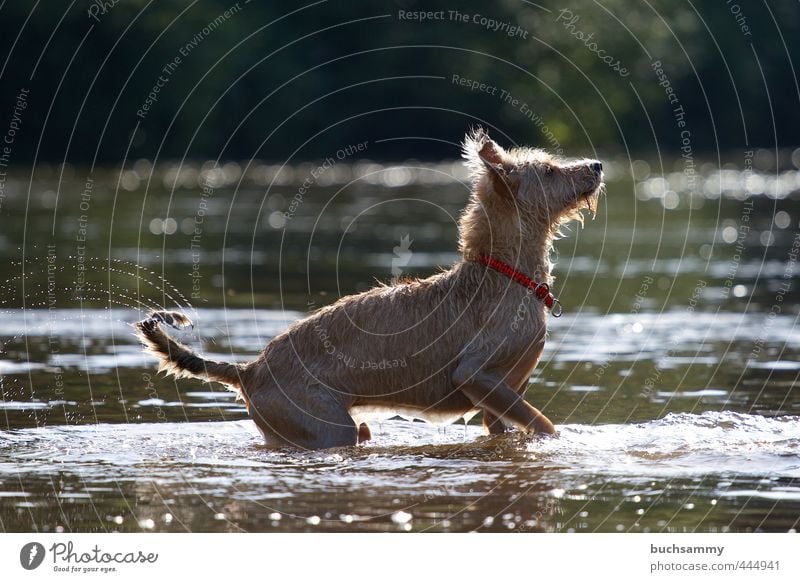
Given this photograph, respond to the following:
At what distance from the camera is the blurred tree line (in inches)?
3073

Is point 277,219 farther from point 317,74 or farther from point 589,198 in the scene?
point 317,74

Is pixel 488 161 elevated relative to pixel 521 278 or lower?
elevated

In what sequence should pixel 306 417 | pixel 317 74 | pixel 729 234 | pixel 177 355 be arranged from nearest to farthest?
1. pixel 306 417
2. pixel 177 355
3. pixel 729 234
4. pixel 317 74

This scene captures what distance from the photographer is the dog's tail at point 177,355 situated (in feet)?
Result: 40.9

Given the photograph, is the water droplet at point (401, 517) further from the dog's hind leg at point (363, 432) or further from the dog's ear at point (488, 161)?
the dog's ear at point (488, 161)

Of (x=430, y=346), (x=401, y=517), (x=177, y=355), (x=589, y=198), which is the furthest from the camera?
(x=589, y=198)

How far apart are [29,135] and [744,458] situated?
247 feet

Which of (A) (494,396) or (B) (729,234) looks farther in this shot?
(B) (729,234)

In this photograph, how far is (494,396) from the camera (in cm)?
1282

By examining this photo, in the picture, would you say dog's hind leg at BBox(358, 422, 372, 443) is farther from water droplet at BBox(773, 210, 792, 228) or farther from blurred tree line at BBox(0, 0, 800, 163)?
blurred tree line at BBox(0, 0, 800, 163)
